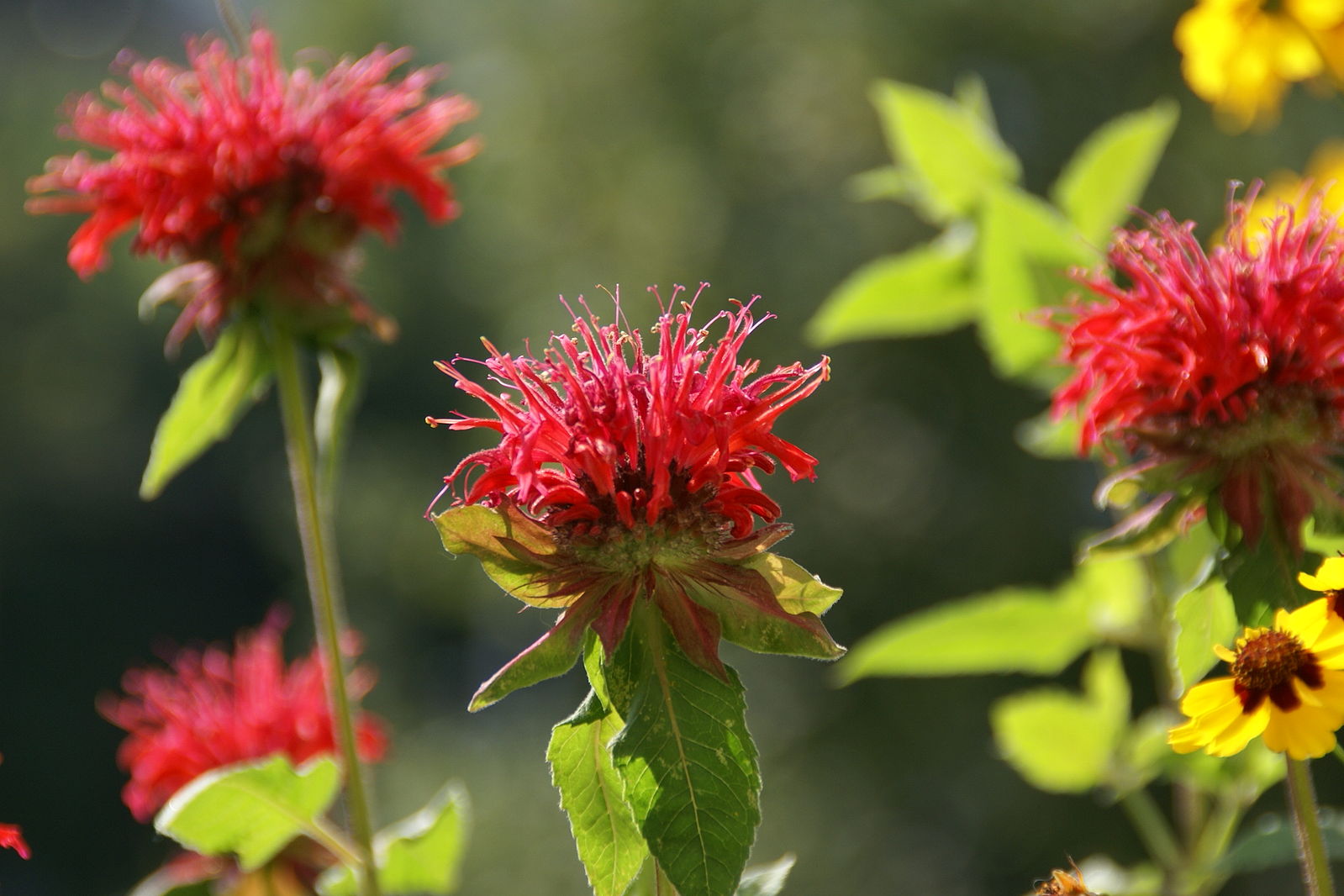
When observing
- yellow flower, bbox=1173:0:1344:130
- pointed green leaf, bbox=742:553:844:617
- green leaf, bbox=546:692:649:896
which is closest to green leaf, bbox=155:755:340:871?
green leaf, bbox=546:692:649:896

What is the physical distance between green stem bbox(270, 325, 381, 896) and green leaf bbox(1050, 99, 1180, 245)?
30.0 inches

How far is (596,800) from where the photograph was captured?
825mm

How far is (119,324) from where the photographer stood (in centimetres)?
1692

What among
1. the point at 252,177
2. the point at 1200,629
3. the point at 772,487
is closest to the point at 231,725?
the point at 252,177

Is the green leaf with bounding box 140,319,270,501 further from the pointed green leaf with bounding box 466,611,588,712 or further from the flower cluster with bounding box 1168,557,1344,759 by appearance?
the flower cluster with bounding box 1168,557,1344,759

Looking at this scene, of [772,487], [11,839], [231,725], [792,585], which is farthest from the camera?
[772,487]

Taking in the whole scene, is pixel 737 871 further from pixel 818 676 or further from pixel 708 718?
pixel 818 676

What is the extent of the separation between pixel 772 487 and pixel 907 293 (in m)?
6.05

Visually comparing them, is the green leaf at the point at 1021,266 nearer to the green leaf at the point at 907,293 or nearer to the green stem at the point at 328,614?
the green leaf at the point at 907,293

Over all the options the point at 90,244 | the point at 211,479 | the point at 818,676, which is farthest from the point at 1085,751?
the point at 211,479

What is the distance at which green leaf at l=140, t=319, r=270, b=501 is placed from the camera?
4.00ft

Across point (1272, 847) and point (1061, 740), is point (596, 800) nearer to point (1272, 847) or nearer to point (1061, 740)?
point (1272, 847)

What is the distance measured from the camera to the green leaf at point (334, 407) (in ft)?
3.82

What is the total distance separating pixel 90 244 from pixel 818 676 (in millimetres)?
7322
